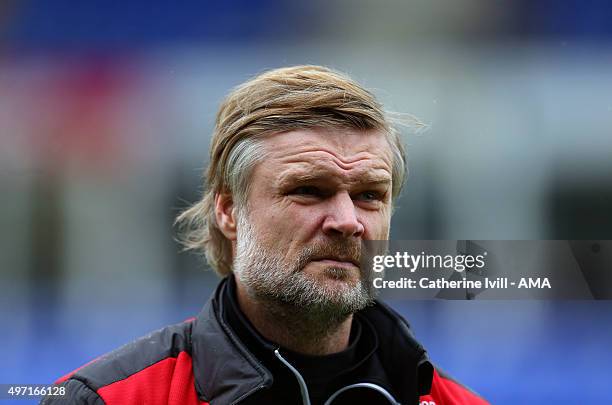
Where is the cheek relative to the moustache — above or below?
above

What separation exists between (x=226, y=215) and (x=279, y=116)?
0.32 m

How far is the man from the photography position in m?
1.52

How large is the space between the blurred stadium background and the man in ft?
0.54

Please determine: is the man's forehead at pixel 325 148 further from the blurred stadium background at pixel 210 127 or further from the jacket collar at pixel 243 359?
the jacket collar at pixel 243 359

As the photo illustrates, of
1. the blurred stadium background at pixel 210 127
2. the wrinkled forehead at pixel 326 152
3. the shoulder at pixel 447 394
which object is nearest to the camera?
the wrinkled forehead at pixel 326 152

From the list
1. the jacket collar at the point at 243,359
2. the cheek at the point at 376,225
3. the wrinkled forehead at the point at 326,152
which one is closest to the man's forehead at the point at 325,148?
the wrinkled forehead at the point at 326,152

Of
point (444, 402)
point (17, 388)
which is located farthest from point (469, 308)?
point (17, 388)

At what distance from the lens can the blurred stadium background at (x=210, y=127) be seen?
1.83m

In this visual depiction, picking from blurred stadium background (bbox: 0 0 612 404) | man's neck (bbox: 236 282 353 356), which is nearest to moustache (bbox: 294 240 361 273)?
man's neck (bbox: 236 282 353 356)

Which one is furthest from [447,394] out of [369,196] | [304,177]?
[304,177]

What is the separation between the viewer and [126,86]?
6.15 ft

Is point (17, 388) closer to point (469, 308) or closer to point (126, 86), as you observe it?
point (126, 86)

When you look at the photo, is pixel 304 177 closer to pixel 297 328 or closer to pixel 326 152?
pixel 326 152

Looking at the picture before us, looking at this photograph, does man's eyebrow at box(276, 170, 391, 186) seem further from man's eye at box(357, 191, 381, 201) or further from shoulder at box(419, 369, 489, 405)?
shoulder at box(419, 369, 489, 405)
